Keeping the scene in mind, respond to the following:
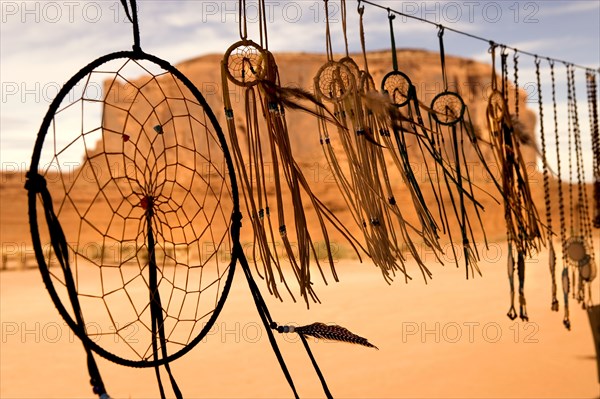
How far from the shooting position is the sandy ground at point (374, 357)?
16.2 feet

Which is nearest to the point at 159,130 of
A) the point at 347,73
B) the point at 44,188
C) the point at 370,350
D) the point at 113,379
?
the point at 44,188

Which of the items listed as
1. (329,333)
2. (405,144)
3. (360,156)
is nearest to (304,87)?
(405,144)

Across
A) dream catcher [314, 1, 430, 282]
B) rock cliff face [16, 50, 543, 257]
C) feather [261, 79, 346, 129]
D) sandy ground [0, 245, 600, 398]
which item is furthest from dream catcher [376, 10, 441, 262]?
rock cliff face [16, 50, 543, 257]

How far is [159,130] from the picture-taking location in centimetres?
219

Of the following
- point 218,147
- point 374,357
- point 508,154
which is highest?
point 218,147

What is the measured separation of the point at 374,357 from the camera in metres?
5.73

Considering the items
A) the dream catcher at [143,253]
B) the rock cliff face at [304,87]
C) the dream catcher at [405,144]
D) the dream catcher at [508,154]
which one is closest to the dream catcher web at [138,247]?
the dream catcher at [143,253]

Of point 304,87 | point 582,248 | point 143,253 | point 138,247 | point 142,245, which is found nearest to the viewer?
point 142,245

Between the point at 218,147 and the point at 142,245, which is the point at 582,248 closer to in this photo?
the point at 142,245

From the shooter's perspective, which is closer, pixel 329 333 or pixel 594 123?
pixel 329 333

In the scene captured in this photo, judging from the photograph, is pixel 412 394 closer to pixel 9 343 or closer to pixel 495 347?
pixel 495 347

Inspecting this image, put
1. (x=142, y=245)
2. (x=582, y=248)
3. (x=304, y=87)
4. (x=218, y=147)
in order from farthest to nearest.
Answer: (x=304, y=87)
(x=218, y=147)
(x=582, y=248)
(x=142, y=245)

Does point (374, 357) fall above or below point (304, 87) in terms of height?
below

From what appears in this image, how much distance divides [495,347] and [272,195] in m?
18.8
